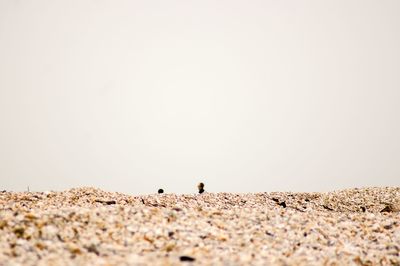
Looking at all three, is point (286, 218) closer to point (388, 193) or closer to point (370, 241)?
point (370, 241)

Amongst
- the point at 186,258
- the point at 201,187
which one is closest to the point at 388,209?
the point at 201,187

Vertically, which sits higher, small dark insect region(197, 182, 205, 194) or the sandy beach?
small dark insect region(197, 182, 205, 194)

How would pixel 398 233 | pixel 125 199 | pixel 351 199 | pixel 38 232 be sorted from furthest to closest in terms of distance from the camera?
1. pixel 351 199
2. pixel 125 199
3. pixel 398 233
4. pixel 38 232

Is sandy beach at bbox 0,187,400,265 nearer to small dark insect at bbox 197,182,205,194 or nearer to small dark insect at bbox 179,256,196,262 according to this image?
small dark insect at bbox 179,256,196,262

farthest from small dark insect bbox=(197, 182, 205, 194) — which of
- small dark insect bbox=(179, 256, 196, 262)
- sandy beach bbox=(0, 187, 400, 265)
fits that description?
small dark insect bbox=(179, 256, 196, 262)

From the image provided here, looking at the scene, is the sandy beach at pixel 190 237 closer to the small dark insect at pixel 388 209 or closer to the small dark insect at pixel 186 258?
the small dark insect at pixel 186 258

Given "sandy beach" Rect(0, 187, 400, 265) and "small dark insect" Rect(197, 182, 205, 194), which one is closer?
"sandy beach" Rect(0, 187, 400, 265)

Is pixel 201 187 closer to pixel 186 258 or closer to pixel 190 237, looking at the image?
pixel 190 237

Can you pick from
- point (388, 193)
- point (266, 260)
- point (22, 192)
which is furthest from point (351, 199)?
point (22, 192)
